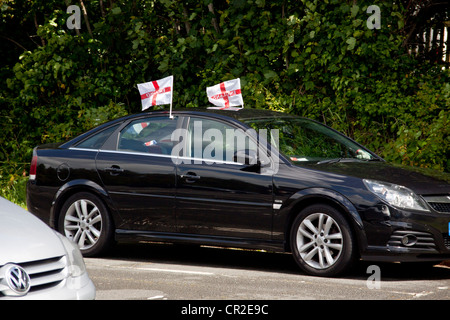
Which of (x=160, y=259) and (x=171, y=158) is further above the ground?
(x=171, y=158)

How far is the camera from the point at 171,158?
29.3 feet

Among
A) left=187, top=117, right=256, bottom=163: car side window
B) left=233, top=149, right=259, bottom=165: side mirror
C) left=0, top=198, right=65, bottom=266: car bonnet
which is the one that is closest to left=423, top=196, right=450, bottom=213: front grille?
left=233, top=149, right=259, bottom=165: side mirror

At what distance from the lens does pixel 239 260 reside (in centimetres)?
940

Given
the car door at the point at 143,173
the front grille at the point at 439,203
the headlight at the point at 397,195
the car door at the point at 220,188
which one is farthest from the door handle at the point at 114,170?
the front grille at the point at 439,203

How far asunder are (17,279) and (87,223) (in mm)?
4639

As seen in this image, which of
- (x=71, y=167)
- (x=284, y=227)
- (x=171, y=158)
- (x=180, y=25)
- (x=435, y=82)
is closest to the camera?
(x=284, y=227)

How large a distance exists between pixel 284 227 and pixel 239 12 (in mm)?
A: 7422

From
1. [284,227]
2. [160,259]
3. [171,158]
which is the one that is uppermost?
[171,158]

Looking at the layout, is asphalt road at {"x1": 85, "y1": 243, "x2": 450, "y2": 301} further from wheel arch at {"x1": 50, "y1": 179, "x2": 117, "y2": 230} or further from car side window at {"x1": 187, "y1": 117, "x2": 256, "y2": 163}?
car side window at {"x1": 187, "y1": 117, "x2": 256, "y2": 163}

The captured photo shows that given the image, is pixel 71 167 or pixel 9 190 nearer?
pixel 71 167

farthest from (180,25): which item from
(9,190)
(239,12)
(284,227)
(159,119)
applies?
(284,227)

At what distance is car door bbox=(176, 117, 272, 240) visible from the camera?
835cm
